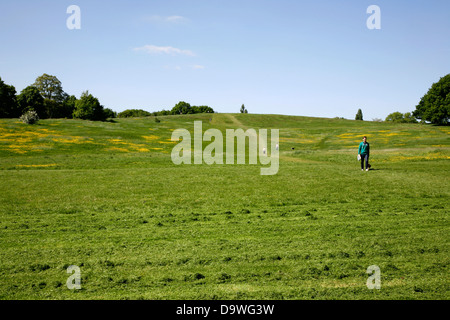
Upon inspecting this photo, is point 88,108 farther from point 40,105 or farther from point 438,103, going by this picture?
point 438,103

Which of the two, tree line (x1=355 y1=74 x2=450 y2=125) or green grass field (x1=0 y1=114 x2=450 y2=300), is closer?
A: green grass field (x1=0 y1=114 x2=450 y2=300)

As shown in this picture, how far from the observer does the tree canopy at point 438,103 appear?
84.5 metres

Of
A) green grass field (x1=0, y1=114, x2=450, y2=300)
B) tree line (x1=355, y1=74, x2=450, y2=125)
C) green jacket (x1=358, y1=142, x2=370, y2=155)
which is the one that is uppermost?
tree line (x1=355, y1=74, x2=450, y2=125)

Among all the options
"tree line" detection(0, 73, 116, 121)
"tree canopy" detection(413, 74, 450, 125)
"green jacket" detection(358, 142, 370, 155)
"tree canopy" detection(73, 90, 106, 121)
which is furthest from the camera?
"tree canopy" detection(73, 90, 106, 121)

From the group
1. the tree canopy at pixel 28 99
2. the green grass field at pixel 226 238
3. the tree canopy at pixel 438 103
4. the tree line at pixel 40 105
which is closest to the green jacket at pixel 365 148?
the green grass field at pixel 226 238

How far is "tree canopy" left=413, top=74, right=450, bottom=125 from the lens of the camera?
277ft

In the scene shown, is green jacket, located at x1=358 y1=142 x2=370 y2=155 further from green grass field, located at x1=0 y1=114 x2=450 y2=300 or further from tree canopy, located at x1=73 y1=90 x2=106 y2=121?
tree canopy, located at x1=73 y1=90 x2=106 y2=121

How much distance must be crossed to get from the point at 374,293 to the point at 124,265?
21.9 feet

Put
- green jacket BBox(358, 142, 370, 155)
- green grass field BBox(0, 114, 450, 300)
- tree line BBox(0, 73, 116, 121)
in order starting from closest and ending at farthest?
green grass field BBox(0, 114, 450, 300) < green jacket BBox(358, 142, 370, 155) < tree line BBox(0, 73, 116, 121)

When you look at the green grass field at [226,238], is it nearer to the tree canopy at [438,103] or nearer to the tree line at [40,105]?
the tree canopy at [438,103]

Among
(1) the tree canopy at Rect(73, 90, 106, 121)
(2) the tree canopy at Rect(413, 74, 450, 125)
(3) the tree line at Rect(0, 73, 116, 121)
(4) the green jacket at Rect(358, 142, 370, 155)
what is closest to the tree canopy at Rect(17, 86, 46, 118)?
(3) the tree line at Rect(0, 73, 116, 121)

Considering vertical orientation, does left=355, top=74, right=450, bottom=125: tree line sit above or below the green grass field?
above

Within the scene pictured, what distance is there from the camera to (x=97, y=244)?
10.1 metres
